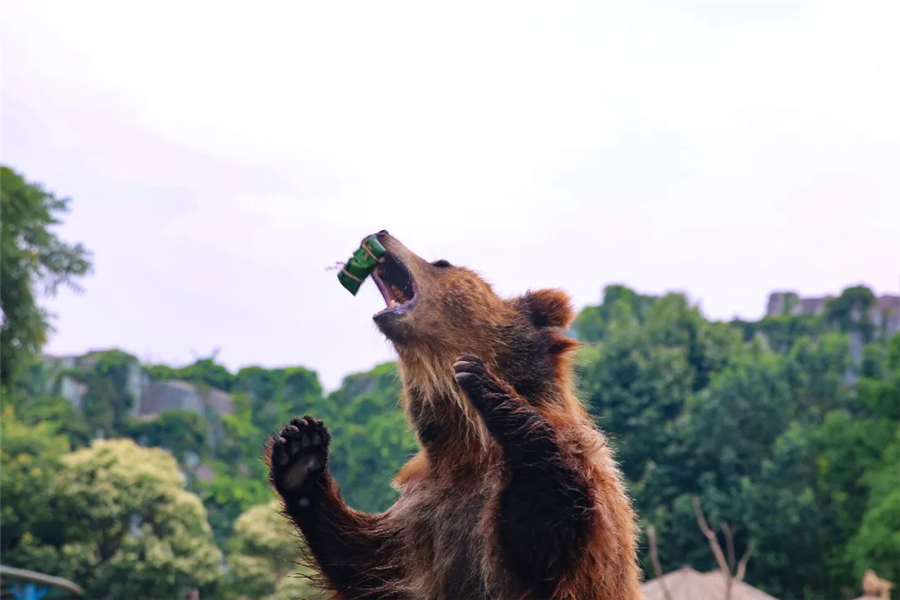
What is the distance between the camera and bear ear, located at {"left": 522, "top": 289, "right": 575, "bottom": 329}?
3830mm

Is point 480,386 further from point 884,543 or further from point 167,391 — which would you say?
point 167,391

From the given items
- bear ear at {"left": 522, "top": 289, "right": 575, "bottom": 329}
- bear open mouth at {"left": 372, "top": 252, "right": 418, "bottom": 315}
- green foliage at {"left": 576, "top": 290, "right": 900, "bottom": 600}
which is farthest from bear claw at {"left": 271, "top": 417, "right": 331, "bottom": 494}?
green foliage at {"left": 576, "top": 290, "right": 900, "bottom": 600}

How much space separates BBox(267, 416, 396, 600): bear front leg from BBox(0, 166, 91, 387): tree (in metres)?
16.9

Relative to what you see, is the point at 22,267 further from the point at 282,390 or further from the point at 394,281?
the point at 282,390

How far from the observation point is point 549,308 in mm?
3842

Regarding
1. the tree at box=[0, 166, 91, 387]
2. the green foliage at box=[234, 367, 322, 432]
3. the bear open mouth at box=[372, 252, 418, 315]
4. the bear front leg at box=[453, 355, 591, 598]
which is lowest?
the bear front leg at box=[453, 355, 591, 598]

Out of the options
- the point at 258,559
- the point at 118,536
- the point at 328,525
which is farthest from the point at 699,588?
the point at 328,525

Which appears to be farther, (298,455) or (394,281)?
(394,281)

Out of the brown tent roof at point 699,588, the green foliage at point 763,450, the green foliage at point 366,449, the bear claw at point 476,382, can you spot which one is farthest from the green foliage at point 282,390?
the bear claw at point 476,382

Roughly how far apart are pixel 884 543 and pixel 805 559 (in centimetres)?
499

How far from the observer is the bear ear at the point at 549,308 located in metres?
3.83

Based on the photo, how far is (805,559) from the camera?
26422mm

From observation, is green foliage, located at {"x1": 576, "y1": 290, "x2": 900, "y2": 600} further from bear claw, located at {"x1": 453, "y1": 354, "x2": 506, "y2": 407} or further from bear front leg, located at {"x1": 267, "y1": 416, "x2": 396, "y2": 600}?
bear claw, located at {"x1": 453, "y1": 354, "x2": 506, "y2": 407}

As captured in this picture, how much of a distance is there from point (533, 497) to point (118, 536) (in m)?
23.3
